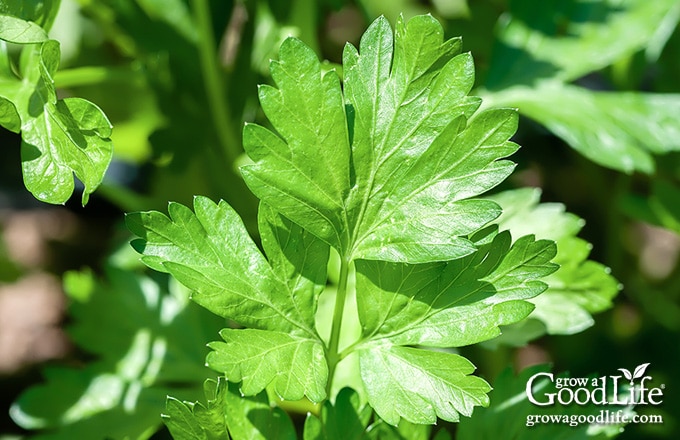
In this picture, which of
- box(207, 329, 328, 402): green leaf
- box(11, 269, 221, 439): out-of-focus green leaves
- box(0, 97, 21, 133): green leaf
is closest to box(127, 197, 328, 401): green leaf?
box(207, 329, 328, 402): green leaf

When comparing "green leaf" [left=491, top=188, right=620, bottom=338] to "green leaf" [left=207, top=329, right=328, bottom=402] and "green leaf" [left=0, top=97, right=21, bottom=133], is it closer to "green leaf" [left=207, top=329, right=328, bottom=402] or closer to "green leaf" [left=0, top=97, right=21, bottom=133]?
"green leaf" [left=207, top=329, right=328, bottom=402]

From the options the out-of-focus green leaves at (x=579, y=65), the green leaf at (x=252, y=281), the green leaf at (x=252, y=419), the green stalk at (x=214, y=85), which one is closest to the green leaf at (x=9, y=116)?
the green leaf at (x=252, y=281)

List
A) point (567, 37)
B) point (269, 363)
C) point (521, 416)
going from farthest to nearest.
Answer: point (567, 37), point (521, 416), point (269, 363)

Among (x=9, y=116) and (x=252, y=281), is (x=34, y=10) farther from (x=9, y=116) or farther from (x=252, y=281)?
(x=252, y=281)

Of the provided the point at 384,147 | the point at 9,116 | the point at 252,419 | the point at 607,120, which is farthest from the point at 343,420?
the point at 607,120

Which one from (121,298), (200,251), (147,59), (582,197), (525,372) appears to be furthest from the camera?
(582,197)

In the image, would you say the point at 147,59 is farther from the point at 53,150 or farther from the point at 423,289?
the point at 423,289

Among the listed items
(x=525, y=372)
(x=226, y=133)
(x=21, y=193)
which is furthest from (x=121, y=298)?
(x=21, y=193)
